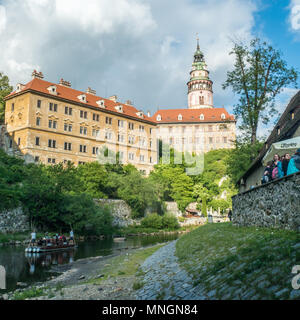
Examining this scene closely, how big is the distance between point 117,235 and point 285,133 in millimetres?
28765

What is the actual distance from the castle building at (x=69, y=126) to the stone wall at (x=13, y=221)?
16.1 metres

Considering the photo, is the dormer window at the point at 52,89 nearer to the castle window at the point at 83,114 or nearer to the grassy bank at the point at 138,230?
the castle window at the point at 83,114

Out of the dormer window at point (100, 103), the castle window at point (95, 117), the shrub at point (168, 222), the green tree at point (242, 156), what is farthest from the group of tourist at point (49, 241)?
the dormer window at point (100, 103)

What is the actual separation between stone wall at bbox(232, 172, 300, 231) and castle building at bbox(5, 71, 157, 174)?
42.2m

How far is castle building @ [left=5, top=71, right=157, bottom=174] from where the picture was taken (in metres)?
50.5

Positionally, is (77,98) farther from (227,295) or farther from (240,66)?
(227,295)

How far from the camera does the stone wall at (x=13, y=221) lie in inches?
1311

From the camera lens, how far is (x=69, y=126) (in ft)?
→ 182

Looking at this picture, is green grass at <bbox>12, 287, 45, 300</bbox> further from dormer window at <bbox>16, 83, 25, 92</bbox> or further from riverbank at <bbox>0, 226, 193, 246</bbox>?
dormer window at <bbox>16, 83, 25, 92</bbox>

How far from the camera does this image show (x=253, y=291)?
5.86 metres

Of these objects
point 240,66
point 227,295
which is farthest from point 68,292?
point 240,66

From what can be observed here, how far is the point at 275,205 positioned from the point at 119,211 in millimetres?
39519

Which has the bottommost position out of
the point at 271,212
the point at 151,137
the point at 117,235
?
the point at 117,235

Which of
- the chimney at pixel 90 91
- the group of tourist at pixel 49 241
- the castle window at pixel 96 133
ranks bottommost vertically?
the group of tourist at pixel 49 241
